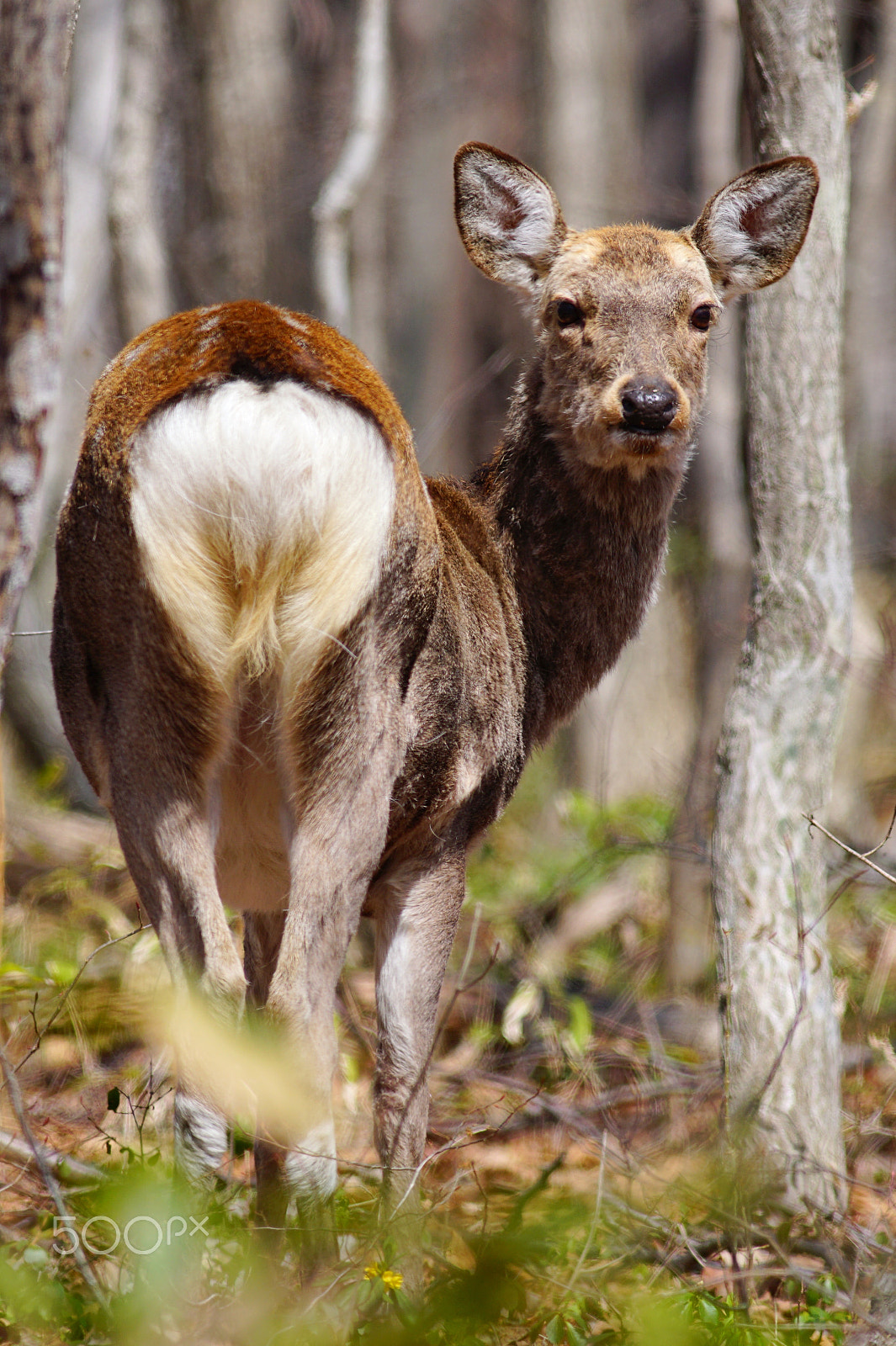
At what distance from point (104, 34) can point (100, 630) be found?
19.9 ft

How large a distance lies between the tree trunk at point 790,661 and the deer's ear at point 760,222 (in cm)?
7

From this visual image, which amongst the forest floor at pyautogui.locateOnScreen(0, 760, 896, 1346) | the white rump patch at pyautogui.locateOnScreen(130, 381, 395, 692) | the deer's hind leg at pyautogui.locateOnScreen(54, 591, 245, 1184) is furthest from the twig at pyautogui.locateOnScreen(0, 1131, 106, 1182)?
the white rump patch at pyautogui.locateOnScreen(130, 381, 395, 692)

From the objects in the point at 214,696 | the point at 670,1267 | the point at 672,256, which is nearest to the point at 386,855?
the point at 214,696

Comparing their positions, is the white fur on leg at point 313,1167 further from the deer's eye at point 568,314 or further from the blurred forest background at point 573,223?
the blurred forest background at point 573,223

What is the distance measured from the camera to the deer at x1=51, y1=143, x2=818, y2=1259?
2.90 metres

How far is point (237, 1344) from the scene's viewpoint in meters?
2.78

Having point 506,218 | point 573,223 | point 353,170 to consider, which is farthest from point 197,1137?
Result: point 573,223

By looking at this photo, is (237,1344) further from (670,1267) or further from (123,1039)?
(123,1039)

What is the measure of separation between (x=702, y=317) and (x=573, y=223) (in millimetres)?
4721

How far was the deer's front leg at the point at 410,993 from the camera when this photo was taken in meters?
3.62

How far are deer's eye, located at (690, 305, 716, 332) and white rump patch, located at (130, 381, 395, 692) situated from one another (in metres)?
1.69

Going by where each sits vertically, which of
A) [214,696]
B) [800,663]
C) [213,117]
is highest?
[213,117]

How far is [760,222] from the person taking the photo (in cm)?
427

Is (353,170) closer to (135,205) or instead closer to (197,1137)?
(135,205)
